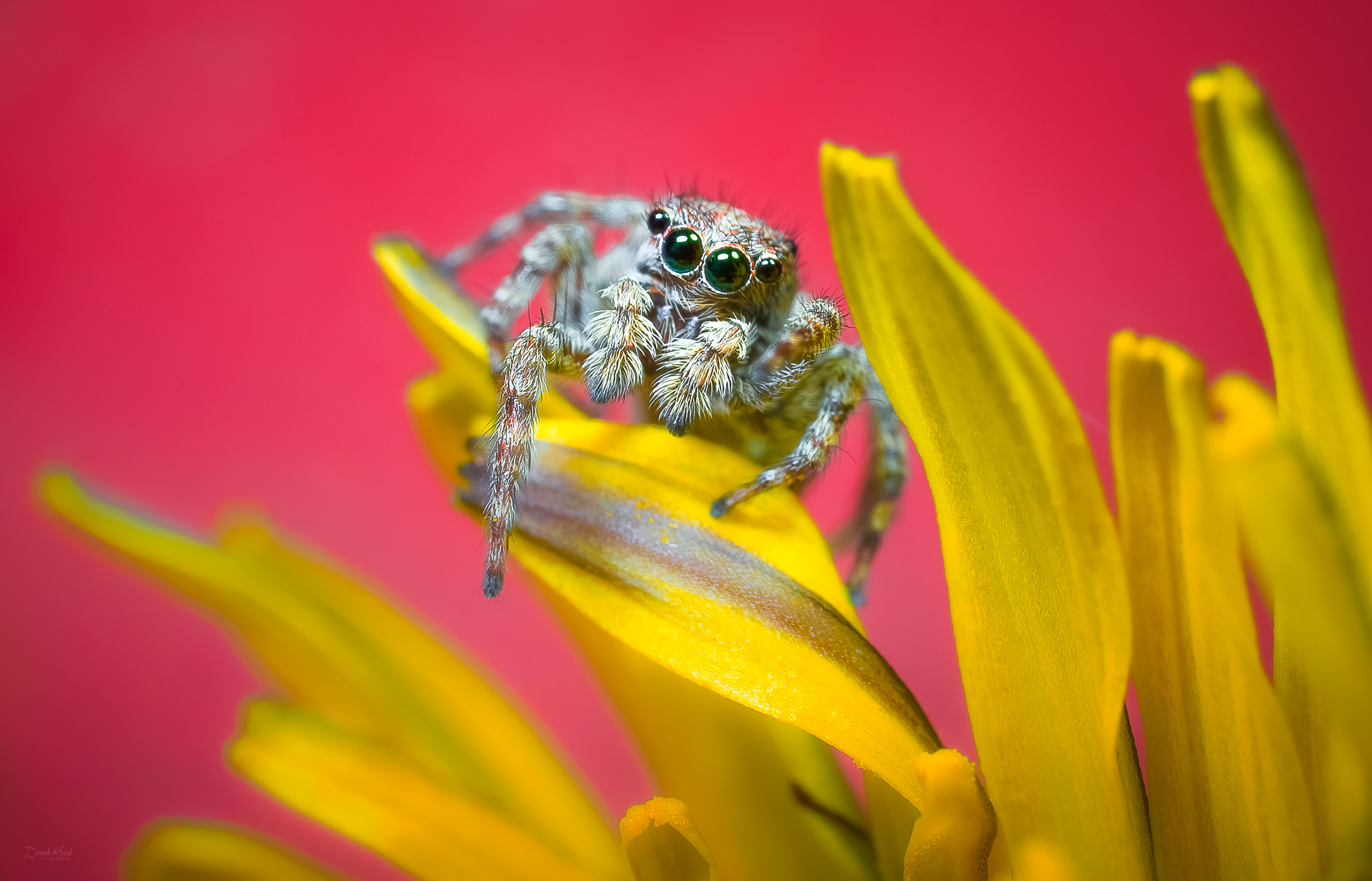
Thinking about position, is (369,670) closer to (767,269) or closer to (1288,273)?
(767,269)

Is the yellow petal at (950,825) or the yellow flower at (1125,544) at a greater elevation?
the yellow flower at (1125,544)

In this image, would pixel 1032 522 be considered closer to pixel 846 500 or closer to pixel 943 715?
pixel 943 715

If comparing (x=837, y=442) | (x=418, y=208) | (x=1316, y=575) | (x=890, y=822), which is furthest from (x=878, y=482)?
(x=418, y=208)

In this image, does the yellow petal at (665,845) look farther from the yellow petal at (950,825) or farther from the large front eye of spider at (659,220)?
the large front eye of spider at (659,220)

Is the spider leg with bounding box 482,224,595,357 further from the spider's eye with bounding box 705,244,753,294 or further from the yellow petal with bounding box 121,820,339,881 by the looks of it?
the yellow petal with bounding box 121,820,339,881

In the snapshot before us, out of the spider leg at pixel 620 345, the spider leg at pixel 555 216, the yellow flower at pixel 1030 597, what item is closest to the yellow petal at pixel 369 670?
the yellow flower at pixel 1030 597

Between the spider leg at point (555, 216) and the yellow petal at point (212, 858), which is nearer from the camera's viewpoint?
the yellow petal at point (212, 858)

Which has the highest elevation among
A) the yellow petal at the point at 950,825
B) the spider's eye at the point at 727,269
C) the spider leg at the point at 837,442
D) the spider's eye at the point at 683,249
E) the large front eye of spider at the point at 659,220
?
the large front eye of spider at the point at 659,220
